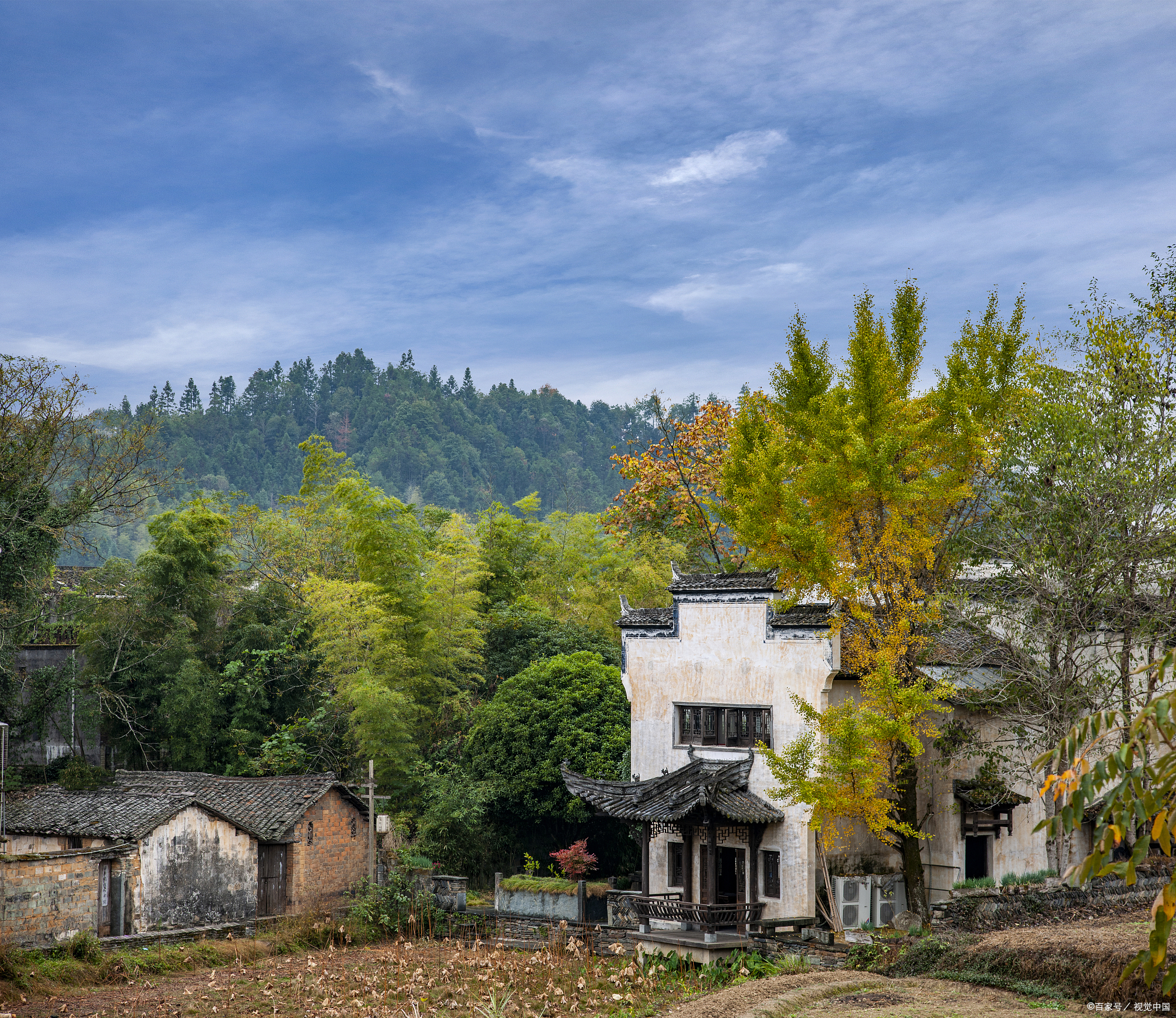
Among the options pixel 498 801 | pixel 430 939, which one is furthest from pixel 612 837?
pixel 430 939

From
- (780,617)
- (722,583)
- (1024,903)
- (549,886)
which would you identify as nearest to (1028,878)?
(1024,903)

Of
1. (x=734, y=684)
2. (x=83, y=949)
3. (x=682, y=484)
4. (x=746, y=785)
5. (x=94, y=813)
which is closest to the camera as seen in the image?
(x=83, y=949)

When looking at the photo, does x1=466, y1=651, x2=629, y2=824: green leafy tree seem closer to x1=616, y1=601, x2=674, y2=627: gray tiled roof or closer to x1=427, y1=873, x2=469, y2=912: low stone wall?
x1=427, y1=873, x2=469, y2=912: low stone wall

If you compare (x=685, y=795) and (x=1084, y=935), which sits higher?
(x=685, y=795)

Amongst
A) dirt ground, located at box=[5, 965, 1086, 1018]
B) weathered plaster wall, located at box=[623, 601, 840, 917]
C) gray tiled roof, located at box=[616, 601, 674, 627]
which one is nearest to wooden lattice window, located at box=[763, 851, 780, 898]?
weathered plaster wall, located at box=[623, 601, 840, 917]

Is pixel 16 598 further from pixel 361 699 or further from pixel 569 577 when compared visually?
pixel 569 577

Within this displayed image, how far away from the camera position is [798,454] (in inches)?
871

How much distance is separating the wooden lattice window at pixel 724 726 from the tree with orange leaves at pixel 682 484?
336 inches

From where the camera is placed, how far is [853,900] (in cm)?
2080

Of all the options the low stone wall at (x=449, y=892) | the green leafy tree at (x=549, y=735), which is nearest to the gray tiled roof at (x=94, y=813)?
the low stone wall at (x=449, y=892)

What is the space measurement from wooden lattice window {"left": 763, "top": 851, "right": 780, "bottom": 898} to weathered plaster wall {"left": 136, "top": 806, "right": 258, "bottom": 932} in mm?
11004

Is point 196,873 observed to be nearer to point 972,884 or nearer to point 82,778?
point 82,778

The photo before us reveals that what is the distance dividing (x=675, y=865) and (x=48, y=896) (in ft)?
38.9

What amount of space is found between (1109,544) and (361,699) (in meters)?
17.8
